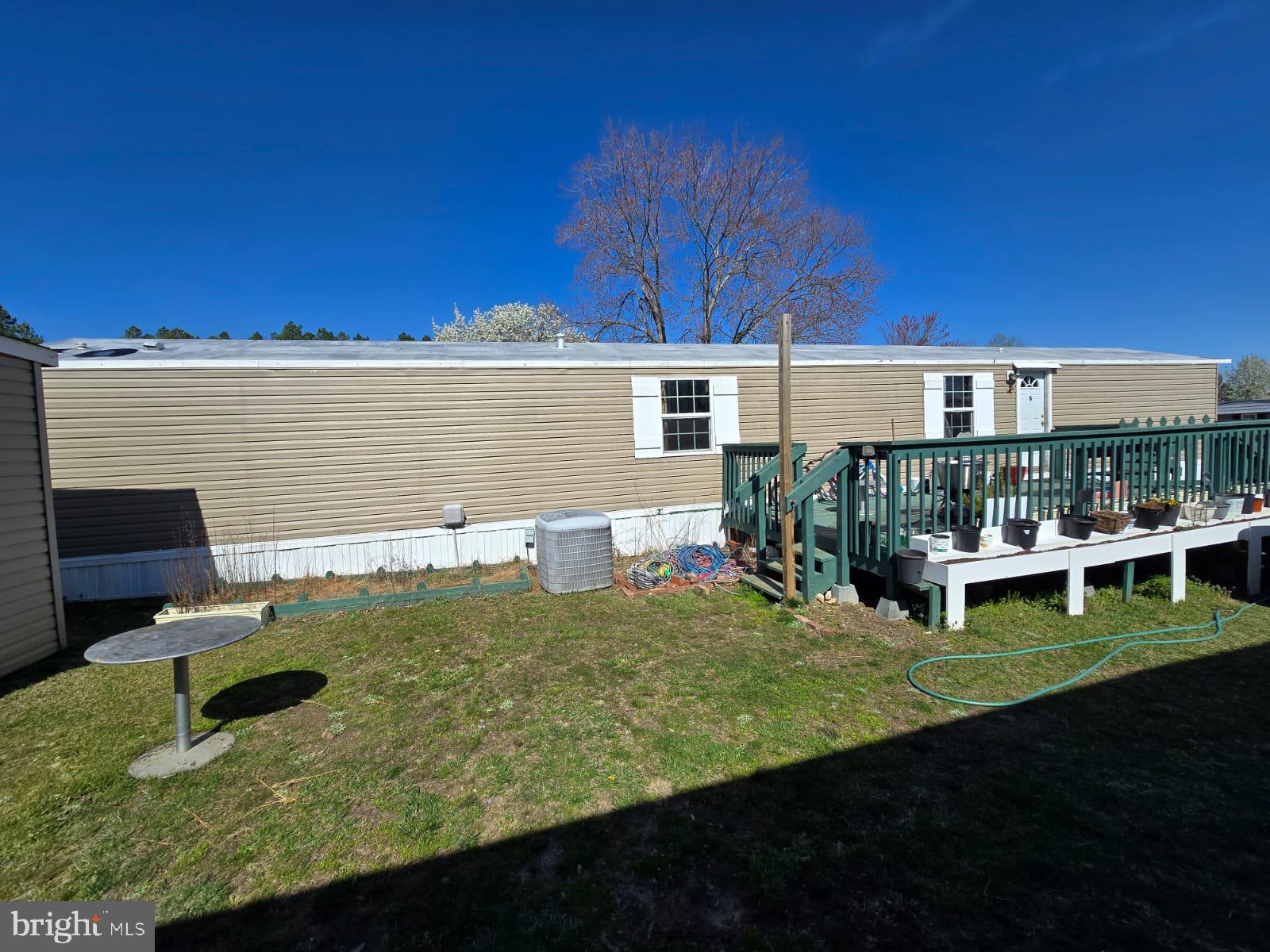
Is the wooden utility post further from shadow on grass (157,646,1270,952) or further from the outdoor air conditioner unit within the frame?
shadow on grass (157,646,1270,952)

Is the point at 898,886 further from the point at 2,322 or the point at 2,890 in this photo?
the point at 2,322

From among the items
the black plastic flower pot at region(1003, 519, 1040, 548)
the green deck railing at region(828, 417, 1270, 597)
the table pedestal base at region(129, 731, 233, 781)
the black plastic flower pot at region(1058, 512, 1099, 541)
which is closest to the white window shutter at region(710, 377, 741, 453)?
the green deck railing at region(828, 417, 1270, 597)

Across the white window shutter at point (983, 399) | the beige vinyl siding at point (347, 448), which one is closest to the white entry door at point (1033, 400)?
the white window shutter at point (983, 399)

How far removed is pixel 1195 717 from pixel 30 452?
8.63 m

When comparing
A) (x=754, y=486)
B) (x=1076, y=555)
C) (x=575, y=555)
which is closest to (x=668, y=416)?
(x=754, y=486)

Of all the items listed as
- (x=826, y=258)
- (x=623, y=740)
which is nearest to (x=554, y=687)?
(x=623, y=740)

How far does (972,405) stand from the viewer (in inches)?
395

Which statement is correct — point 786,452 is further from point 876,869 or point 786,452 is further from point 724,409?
point 724,409

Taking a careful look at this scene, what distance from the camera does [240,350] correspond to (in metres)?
7.10

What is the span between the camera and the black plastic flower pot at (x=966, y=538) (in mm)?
4762

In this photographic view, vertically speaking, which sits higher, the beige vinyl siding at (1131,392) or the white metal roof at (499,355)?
the white metal roof at (499,355)

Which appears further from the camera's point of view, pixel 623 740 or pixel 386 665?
pixel 386 665

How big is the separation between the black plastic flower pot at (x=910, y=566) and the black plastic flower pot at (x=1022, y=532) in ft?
3.14

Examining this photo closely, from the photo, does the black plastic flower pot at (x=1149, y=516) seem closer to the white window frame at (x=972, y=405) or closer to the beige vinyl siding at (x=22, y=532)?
the white window frame at (x=972, y=405)
